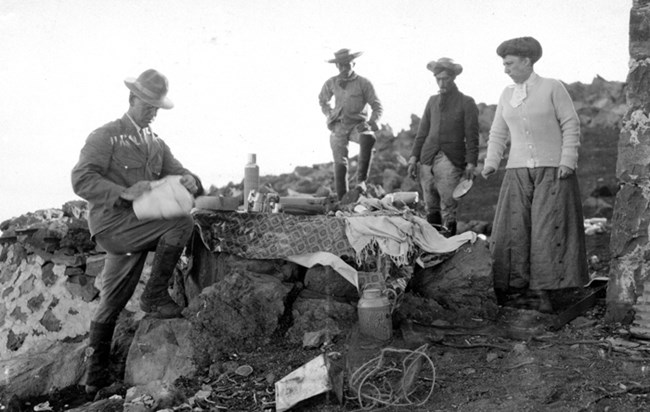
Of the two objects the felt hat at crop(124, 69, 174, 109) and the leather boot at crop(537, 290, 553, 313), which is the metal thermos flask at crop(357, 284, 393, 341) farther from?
the felt hat at crop(124, 69, 174, 109)

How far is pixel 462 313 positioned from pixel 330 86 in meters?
4.36

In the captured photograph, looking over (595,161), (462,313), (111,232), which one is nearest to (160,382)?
(111,232)

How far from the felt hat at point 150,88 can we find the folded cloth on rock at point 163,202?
0.67 metres

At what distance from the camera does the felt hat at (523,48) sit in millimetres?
5758

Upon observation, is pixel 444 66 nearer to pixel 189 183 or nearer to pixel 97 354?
pixel 189 183

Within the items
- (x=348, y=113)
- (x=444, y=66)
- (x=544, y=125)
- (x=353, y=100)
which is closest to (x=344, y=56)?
(x=353, y=100)

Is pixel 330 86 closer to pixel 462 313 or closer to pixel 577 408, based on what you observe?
pixel 462 313

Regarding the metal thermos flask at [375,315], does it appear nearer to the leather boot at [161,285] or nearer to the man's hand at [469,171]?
the leather boot at [161,285]

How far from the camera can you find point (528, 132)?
591 centimetres

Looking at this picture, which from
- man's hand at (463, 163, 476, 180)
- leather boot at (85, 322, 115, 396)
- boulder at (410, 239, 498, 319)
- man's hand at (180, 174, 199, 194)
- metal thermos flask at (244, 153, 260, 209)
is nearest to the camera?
leather boot at (85, 322, 115, 396)

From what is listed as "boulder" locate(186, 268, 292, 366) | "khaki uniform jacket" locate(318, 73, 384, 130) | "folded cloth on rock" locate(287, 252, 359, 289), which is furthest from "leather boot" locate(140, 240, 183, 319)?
"khaki uniform jacket" locate(318, 73, 384, 130)

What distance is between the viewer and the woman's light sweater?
5.73 metres

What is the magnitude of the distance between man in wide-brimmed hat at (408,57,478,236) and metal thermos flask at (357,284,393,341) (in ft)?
6.83

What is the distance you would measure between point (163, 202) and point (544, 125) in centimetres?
336
